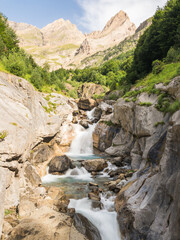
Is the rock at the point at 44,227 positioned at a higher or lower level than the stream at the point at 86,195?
higher

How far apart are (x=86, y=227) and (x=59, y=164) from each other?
10.4 metres

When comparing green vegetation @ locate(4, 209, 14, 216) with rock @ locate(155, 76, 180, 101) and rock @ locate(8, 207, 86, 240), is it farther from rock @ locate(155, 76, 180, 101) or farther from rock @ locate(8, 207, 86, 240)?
rock @ locate(155, 76, 180, 101)

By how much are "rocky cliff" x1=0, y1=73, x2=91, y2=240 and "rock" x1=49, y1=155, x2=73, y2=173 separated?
3.13 feet

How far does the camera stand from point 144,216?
7.59 m

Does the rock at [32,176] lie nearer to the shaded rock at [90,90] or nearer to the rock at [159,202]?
the rock at [159,202]

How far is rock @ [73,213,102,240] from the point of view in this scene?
8711mm

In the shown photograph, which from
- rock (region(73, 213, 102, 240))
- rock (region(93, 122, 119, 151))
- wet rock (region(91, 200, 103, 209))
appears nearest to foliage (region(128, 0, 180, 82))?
rock (region(93, 122, 119, 151))

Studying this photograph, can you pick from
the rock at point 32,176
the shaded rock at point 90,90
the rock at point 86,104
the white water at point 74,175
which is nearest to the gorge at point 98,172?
the rock at point 32,176

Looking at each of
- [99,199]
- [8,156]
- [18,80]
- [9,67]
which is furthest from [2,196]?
[9,67]

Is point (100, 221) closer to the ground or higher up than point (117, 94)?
closer to the ground

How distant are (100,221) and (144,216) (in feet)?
12.6

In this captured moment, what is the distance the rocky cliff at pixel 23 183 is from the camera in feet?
27.9

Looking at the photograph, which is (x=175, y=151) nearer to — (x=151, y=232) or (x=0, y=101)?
(x=151, y=232)

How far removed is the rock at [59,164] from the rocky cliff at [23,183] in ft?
3.13
